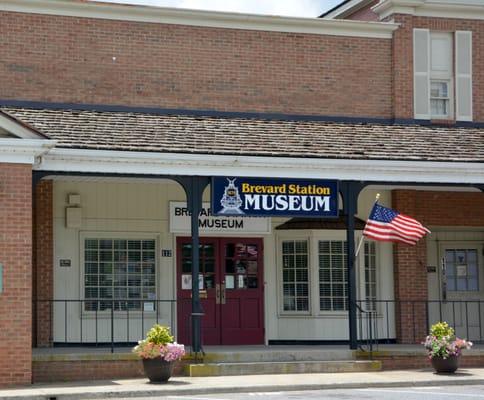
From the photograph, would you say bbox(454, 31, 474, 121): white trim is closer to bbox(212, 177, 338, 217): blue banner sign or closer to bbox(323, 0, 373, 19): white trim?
bbox(323, 0, 373, 19): white trim

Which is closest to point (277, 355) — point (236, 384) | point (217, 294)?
point (236, 384)

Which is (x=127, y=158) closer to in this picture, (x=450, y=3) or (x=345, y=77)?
(x=345, y=77)

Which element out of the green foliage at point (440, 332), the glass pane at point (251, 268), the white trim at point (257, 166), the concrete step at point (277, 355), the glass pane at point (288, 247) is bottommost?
the concrete step at point (277, 355)

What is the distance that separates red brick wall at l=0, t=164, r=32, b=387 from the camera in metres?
17.5

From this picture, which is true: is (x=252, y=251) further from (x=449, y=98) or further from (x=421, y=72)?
(x=449, y=98)

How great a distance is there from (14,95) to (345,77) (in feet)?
22.8

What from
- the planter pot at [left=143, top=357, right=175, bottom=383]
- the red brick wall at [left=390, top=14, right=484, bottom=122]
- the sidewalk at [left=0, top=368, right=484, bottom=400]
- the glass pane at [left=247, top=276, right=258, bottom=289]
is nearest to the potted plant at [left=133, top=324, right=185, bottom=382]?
the planter pot at [left=143, top=357, right=175, bottom=383]

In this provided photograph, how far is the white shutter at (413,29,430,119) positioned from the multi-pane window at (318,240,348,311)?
3.52m

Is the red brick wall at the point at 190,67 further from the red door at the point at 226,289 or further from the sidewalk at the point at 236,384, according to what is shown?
the sidewalk at the point at 236,384

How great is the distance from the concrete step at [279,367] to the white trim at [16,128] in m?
4.71

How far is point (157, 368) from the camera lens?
17.9 metres

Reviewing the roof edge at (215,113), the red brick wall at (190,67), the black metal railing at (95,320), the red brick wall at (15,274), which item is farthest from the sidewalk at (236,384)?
the red brick wall at (190,67)

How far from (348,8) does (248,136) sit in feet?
22.6

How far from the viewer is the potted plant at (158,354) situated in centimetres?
1781
